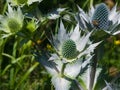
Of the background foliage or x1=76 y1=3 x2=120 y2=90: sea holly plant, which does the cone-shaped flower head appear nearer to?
x1=76 y1=3 x2=120 y2=90: sea holly plant

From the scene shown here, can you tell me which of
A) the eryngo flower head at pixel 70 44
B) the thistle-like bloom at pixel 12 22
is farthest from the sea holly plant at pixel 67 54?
the thistle-like bloom at pixel 12 22

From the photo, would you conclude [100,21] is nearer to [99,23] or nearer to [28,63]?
[99,23]

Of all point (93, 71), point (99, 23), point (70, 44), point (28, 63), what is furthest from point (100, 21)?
point (28, 63)

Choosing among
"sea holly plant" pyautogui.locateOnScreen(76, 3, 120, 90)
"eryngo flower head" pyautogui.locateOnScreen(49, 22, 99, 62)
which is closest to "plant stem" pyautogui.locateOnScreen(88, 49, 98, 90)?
"sea holly plant" pyautogui.locateOnScreen(76, 3, 120, 90)

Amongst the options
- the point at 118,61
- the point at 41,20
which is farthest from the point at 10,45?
the point at 41,20

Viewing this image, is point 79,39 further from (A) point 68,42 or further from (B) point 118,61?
(B) point 118,61
